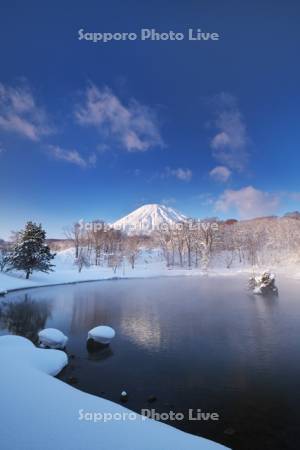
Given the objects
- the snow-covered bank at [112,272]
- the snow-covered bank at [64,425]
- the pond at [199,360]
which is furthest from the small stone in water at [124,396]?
the snow-covered bank at [112,272]

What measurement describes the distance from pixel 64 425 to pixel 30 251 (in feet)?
122

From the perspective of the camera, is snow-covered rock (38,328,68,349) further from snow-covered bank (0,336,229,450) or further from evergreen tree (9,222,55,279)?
evergreen tree (9,222,55,279)

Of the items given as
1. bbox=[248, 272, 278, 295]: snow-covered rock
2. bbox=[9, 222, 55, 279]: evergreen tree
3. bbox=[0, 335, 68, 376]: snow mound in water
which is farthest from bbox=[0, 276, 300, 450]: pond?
bbox=[9, 222, 55, 279]: evergreen tree

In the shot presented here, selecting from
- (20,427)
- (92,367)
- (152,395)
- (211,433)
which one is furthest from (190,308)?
(20,427)

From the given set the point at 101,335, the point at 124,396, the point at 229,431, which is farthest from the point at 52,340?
the point at 229,431

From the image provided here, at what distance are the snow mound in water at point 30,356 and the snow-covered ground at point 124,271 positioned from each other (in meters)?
26.1

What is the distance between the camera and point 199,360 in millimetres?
12820

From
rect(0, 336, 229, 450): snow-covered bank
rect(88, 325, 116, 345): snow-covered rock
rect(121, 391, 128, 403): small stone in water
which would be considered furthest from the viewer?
rect(88, 325, 116, 345): snow-covered rock

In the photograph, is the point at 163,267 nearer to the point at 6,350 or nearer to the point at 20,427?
the point at 6,350

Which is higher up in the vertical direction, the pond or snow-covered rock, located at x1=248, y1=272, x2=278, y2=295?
snow-covered rock, located at x1=248, y1=272, x2=278, y2=295

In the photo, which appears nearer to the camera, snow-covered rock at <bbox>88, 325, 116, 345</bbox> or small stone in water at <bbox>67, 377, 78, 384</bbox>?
small stone in water at <bbox>67, 377, 78, 384</bbox>

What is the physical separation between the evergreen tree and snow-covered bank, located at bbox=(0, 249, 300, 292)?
1857mm

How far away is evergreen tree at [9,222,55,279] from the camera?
132 feet

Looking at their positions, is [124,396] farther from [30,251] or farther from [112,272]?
[112,272]
